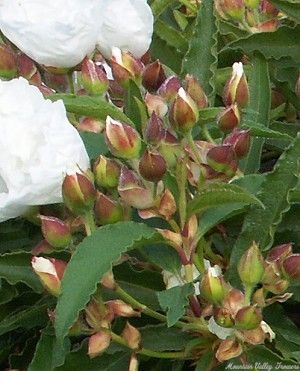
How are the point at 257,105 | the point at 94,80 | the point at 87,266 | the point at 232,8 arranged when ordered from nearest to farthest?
the point at 87,266 < the point at 94,80 < the point at 257,105 < the point at 232,8

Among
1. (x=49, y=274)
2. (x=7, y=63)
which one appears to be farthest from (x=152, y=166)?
(x=7, y=63)

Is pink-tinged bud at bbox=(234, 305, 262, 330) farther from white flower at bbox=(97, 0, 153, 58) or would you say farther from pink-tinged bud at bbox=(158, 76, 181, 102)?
white flower at bbox=(97, 0, 153, 58)

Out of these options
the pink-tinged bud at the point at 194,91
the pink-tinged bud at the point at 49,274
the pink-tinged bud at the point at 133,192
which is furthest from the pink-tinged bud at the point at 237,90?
the pink-tinged bud at the point at 49,274

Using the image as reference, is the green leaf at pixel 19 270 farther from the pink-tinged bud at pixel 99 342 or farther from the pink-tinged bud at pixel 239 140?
the pink-tinged bud at pixel 239 140

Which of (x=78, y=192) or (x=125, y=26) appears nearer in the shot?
(x=78, y=192)

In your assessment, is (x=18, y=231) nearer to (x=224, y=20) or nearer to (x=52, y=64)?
(x=52, y=64)

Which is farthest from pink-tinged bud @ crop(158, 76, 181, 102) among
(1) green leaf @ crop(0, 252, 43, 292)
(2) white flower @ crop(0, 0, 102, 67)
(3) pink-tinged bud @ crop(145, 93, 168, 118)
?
(1) green leaf @ crop(0, 252, 43, 292)

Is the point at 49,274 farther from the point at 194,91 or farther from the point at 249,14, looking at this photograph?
the point at 249,14
